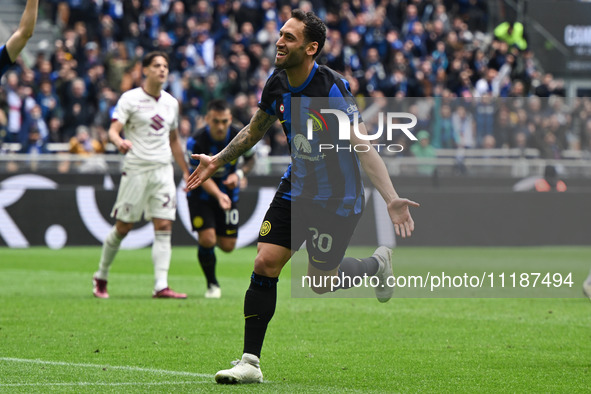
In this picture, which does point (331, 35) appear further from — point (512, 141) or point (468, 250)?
point (468, 250)

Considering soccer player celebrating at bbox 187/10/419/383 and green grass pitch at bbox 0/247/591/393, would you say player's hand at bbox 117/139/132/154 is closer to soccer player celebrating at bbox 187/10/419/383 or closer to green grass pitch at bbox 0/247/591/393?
green grass pitch at bbox 0/247/591/393

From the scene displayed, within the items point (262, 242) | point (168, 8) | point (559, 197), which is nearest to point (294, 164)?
point (262, 242)

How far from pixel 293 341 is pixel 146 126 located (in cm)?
388

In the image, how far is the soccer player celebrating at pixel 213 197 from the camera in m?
11.7

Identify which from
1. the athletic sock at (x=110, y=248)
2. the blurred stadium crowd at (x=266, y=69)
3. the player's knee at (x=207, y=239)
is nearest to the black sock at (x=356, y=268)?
the player's knee at (x=207, y=239)

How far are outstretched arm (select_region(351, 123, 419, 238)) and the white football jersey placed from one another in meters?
5.25

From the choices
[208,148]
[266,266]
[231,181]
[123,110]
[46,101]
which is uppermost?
[123,110]

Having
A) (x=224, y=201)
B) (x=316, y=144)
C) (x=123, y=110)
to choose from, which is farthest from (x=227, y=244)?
(x=316, y=144)

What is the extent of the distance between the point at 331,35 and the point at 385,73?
1622 millimetres

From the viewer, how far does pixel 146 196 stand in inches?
450

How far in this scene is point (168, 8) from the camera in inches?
963

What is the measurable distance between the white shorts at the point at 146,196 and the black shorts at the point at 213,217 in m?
0.39

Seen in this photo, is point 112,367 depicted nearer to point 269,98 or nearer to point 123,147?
point 269,98

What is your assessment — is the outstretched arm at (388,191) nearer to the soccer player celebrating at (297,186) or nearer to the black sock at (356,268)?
the soccer player celebrating at (297,186)
